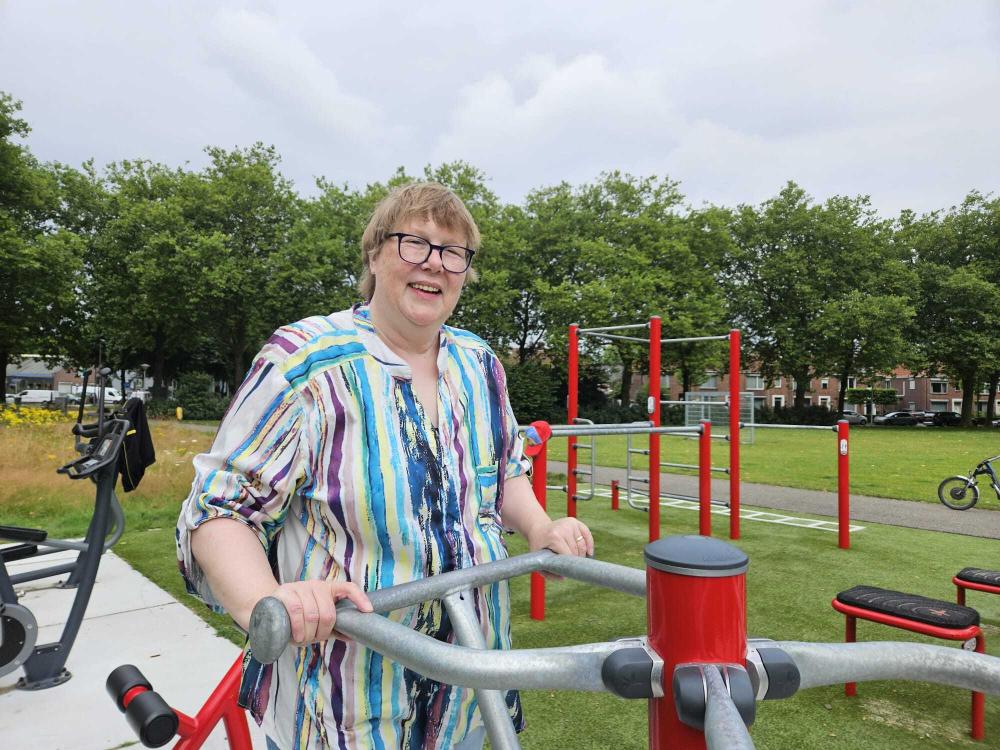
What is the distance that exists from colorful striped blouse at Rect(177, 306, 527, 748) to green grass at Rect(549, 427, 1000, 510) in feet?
34.9

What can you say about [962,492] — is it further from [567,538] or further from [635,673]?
[635,673]

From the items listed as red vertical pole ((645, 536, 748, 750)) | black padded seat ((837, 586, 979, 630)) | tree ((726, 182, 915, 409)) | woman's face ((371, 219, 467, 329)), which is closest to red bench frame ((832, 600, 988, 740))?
black padded seat ((837, 586, 979, 630))

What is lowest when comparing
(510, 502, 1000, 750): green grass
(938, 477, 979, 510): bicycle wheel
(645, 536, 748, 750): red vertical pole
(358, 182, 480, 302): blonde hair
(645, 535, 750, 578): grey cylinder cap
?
(510, 502, 1000, 750): green grass

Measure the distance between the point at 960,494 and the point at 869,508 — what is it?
1361 mm

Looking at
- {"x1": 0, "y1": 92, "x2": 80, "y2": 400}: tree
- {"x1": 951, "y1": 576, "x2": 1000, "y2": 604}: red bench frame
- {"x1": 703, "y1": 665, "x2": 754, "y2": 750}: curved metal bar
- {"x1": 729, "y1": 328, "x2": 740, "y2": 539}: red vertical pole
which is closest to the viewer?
{"x1": 703, "y1": 665, "x2": 754, "y2": 750}: curved metal bar

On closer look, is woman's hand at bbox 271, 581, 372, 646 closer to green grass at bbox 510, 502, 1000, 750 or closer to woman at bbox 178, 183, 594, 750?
woman at bbox 178, 183, 594, 750

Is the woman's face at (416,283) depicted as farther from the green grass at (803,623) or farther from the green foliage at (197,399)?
the green foliage at (197,399)

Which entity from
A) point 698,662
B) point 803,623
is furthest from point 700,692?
point 803,623

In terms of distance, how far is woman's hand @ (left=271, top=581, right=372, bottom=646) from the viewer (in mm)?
917

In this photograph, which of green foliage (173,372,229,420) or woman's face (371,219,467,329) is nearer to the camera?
woman's face (371,219,467,329)

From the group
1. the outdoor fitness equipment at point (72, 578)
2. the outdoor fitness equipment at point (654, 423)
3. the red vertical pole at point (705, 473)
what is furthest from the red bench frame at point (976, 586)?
the outdoor fitness equipment at point (72, 578)

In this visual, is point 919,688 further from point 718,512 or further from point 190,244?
point 190,244

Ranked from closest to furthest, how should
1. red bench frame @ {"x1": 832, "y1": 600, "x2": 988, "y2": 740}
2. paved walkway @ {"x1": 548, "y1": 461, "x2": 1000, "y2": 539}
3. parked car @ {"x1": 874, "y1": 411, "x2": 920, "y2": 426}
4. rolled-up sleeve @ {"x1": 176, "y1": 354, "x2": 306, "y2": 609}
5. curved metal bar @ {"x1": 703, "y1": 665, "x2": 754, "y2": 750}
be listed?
curved metal bar @ {"x1": 703, "y1": 665, "x2": 754, "y2": 750}
rolled-up sleeve @ {"x1": 176, "y1": 354, "x2": 306, "y2": 609}
red bench frame @ {"x1": 832, "y1": 600, "x2": 988, "y2": 740}
paved walkway @ {"x1": 548, "y1": 461, "x2": 1000, "y2": 539}
parked car @ {"x1": 874, "y1": 411, "x2": 920, "y2": 426}

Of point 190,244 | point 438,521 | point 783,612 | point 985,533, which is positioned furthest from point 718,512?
point 190,244
